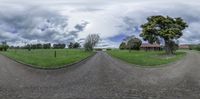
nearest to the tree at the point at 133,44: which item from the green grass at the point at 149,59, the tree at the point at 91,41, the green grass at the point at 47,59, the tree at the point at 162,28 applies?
the tree at the point at 91,41

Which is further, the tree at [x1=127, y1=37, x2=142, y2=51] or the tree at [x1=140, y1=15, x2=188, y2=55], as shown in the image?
the tree at [x1=127, y1=37, x2=142, y2=51]

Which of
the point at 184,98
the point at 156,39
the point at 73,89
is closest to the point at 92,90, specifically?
the point at 73,89

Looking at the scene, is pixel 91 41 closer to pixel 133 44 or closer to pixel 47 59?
pixel 133 44

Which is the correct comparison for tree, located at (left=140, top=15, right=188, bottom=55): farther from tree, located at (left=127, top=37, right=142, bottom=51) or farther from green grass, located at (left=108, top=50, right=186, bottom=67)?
tree, located at (left=127, top=37, right=142, bottom=51)

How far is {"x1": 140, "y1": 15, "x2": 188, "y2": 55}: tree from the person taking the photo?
2938 inches

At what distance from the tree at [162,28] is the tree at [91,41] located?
131ft

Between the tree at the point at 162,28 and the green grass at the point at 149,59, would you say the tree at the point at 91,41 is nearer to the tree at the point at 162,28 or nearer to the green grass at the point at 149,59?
the tree at the point at 162,28

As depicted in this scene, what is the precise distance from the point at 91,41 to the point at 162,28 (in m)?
55.3

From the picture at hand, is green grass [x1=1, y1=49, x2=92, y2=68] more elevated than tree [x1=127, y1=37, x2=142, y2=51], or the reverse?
tree [x1=127, y1=37, x2=142, y2=51]

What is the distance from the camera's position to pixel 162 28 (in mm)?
76875

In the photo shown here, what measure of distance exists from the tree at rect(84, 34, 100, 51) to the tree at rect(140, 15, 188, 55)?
39.9m

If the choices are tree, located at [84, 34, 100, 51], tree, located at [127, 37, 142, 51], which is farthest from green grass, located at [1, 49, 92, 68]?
tree, located at [127, 37, 142, 51]

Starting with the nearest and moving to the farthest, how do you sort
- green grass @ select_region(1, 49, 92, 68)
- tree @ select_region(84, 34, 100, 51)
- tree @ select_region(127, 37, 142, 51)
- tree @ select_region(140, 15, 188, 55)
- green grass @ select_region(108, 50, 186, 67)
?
green grass @ select_region(1, 49, 92, 68), green grass @ select_region(108, 50, 186, 67), tree @ select_region(140, 15, 188, 55), tree @ select_region(84, 34, 100, 51), tree @ select_region(127, 37, 142, 51)

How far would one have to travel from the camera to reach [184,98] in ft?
35.3
